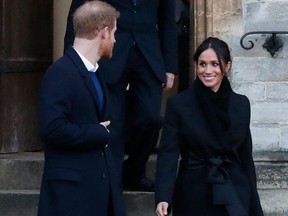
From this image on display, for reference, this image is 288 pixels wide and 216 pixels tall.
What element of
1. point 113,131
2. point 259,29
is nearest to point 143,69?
point 113,131

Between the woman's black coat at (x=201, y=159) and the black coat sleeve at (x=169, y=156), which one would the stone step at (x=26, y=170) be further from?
the black coat sleeve at (x=169, y=156)

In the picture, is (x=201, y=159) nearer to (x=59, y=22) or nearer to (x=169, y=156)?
(x=169, y=156)

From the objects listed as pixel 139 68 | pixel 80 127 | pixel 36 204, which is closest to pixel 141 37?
pixel 139 68

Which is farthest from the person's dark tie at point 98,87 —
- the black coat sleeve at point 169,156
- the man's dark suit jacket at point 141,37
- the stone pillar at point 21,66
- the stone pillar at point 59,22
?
the stone pillar at point 59,22

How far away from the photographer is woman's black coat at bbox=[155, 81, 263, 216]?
5664 millimetres

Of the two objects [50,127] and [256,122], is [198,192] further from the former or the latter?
[256,122]

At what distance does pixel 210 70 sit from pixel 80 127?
912mm

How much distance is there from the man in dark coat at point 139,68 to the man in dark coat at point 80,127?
1412 mm

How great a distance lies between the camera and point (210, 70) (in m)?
5.72

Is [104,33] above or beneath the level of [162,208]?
above

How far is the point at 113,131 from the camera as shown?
22.6 feet

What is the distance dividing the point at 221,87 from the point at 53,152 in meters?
1.06

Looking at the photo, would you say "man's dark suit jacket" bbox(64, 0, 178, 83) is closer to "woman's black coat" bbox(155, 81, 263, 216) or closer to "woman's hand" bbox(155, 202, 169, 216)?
"woman's black coat" bbox(155, 81, 263, 216)

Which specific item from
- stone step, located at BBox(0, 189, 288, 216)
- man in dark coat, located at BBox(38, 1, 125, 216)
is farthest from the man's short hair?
stone step, located at BBox(0, 189, 288, 216)
